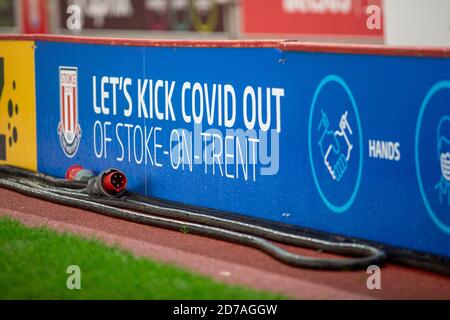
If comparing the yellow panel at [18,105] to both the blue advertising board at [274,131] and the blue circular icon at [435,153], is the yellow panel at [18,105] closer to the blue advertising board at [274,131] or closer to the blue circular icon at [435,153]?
the blue advertising board at [274,131]

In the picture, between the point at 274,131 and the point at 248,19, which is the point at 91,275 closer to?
the point at 274,131

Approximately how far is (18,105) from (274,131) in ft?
15.0

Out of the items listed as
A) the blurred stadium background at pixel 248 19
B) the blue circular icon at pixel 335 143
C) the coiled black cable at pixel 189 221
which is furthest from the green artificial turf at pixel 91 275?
the blurred stadium background at pixel 248 19

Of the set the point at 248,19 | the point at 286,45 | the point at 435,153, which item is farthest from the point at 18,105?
the point at 248,19

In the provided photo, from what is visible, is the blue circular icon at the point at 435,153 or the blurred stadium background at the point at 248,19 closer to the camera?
the blue circular icon at the point at 435,153

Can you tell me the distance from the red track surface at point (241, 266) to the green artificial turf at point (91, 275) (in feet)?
0.89

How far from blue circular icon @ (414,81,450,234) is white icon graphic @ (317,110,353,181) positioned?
0.75m

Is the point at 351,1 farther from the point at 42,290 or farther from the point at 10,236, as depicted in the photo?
the point at 42,290

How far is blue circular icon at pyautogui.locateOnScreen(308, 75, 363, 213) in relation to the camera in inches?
327

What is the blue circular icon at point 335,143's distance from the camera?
8.30 m

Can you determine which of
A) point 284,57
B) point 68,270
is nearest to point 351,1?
point 284,57

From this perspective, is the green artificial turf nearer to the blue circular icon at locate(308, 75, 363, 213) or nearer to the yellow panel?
the blue circular icon at locate(308, 75, 363, 213)

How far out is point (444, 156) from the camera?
7.50 metres

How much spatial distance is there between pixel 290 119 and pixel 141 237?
1485 mm
